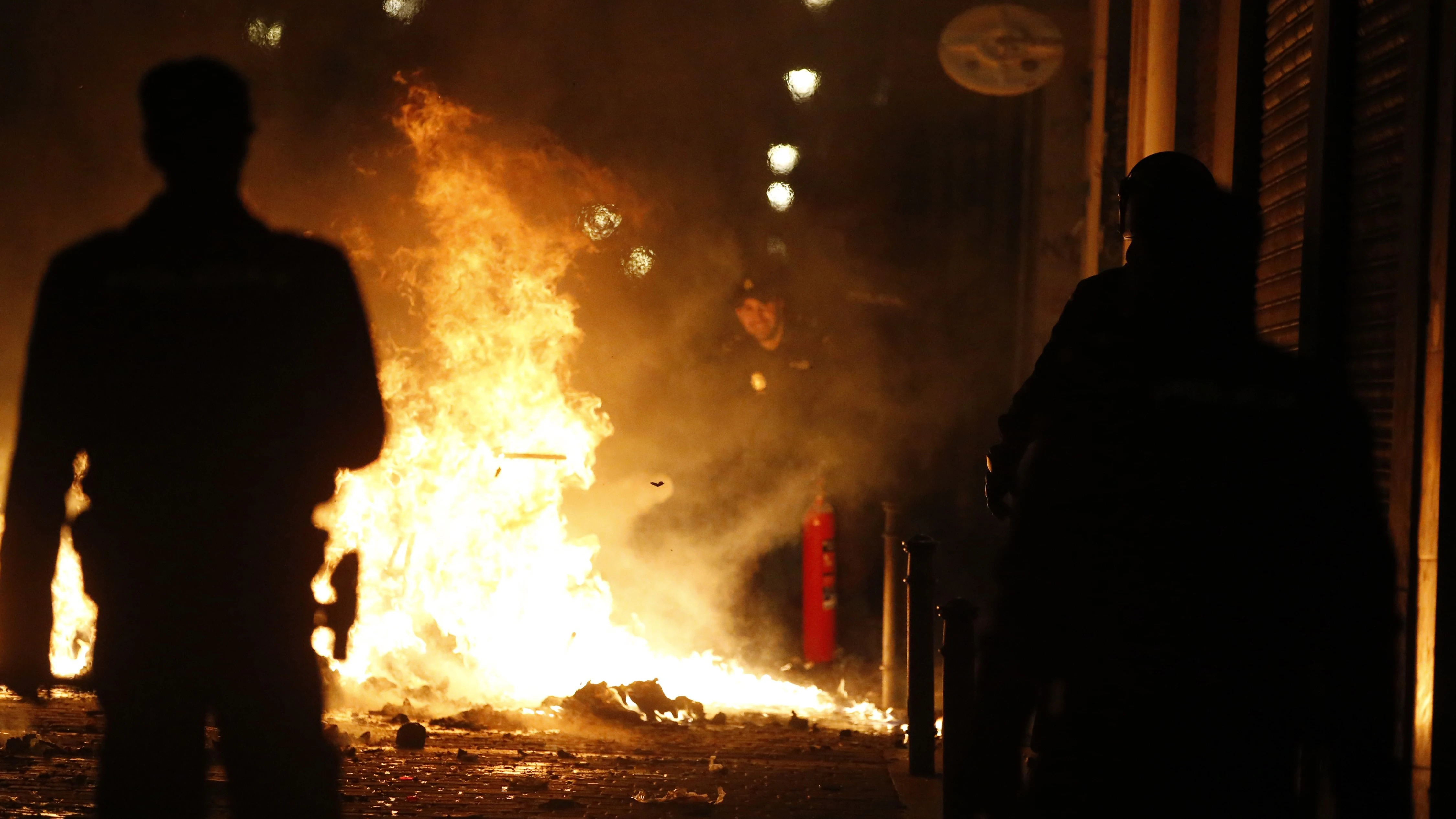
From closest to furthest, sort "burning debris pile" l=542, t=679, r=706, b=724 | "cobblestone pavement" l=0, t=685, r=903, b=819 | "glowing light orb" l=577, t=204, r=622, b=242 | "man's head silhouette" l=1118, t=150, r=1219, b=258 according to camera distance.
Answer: "man's head silhouette" l=1118, t=150, r=1219, b=258, "cobblestone pavement" l=0, t=685, r=903, b=819, "burning debris pile" l=542, t=679, r=706, b=724, "glowing light orb" l=577, t=204, r=622, b=242

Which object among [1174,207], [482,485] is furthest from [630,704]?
[1174,207]

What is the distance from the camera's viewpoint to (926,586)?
538 centimetres

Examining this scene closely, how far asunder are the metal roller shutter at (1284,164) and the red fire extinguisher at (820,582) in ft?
12.5

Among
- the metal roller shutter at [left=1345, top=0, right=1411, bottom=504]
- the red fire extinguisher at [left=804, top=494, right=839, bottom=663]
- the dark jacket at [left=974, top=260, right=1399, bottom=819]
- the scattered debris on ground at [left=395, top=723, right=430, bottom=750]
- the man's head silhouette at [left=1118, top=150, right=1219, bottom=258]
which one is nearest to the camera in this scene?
the dark jacket at [left=974, top=260, right=1399, bottom=819]

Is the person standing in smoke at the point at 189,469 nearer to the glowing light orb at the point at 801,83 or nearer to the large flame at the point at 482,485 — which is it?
the large flame at the point at 482,485

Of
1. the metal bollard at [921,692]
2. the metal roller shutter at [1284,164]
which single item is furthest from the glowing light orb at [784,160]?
the metal bollard at [921,692]

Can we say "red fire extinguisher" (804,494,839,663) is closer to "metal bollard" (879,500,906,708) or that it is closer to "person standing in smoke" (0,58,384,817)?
"metal bollard" (879,500,906,708)

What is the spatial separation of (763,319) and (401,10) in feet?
14.3

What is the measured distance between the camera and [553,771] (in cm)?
513

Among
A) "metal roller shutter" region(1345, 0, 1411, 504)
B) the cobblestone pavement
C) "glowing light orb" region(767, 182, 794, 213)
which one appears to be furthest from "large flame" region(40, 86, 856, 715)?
"metal roller shutter" region(1345, 0, 1411, 504)

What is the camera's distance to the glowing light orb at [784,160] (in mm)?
9422

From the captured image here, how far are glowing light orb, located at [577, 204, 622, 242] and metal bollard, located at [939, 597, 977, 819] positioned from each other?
600 cm

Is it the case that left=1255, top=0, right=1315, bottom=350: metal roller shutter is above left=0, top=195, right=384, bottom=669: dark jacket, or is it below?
above

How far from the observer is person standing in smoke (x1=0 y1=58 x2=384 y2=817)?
8.16 feet
